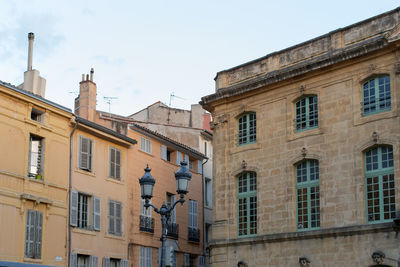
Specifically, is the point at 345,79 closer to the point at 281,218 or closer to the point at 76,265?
the point at 281,218

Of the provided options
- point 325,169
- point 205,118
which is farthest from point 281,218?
point 205,118

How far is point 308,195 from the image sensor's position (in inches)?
935

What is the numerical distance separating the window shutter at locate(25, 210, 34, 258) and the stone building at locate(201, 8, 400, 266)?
22.5 ft

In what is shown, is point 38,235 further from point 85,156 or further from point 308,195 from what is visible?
point 308,195

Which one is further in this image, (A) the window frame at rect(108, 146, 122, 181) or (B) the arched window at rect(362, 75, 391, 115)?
(A) the window frame at rect(108, 146, 122, 181)

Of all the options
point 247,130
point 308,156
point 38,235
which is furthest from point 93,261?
point 308,156

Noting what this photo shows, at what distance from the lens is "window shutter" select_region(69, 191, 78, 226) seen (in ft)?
86.4

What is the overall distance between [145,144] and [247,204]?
790cm

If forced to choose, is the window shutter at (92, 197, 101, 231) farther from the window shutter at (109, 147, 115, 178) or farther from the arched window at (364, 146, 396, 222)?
the arched window at (364, 146, 396, 222)

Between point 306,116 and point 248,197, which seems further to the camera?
point 248,197

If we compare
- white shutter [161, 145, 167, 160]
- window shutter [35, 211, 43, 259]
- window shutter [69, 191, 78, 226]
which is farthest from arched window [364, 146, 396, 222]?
white shutter [161, 145, 167, 160]

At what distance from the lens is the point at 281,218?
24203 mm

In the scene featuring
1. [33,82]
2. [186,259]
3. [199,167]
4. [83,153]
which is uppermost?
[33,82]

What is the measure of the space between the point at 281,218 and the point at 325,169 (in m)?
2.52
